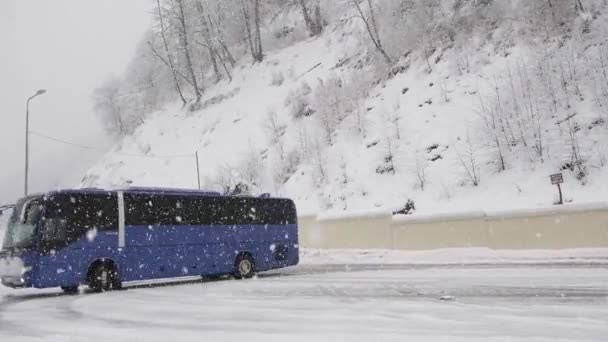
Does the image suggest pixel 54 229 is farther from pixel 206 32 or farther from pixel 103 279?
pixel 206 32

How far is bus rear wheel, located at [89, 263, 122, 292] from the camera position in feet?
47.8

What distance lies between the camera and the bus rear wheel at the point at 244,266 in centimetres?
1817

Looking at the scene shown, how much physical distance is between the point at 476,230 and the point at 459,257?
1.48 meters

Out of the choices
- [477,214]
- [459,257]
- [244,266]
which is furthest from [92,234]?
[477,214]

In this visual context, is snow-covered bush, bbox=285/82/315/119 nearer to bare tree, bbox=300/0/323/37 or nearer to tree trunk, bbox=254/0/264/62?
tree trunk, bbox=254/0/264/62

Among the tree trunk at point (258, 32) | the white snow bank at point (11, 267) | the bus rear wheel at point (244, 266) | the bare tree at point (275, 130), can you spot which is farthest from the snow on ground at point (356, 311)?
the tree trunk at point (258, 32)

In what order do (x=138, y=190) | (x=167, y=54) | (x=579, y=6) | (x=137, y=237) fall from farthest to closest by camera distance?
(x=167, y=54)
(x=579, y=6)
(x=138, y=190)
(x=137, y=237)

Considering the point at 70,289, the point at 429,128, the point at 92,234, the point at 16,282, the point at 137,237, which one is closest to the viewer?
the point at 16,282

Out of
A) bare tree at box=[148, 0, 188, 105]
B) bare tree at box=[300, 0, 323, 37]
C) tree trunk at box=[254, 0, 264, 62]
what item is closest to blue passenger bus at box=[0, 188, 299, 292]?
tree trunk at box=[254, 0, 264, 62]

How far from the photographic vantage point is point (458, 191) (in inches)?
963

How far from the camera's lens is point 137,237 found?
612 inches

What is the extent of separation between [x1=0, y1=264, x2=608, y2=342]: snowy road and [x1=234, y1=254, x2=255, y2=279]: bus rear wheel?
5150 millimetres

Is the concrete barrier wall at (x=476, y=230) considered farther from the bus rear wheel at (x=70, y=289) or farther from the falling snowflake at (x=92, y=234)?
the bus rear wheel at (x=70, y=289)

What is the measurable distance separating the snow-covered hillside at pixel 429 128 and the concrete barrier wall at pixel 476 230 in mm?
1778
